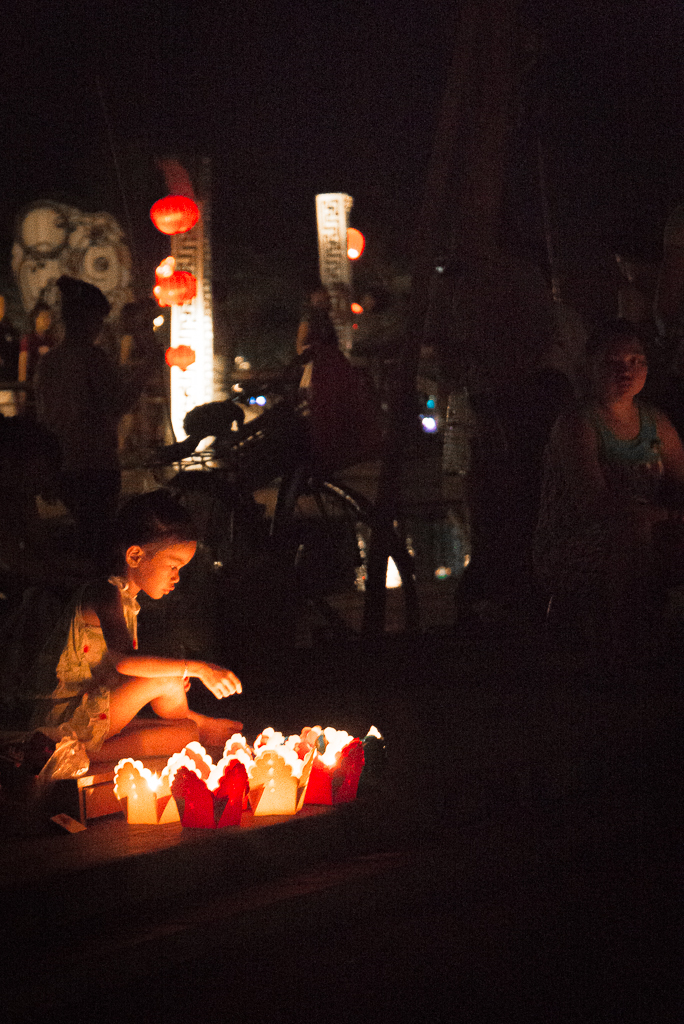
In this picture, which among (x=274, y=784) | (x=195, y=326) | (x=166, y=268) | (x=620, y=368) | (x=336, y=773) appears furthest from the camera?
(x=195, y=326)

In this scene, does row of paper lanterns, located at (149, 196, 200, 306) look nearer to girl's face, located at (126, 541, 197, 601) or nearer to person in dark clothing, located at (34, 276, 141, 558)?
person in dark clothing, located at (34, 276, 141, 558)

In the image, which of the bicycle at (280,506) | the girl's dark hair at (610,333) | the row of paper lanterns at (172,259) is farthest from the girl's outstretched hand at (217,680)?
the row of paper lanterns at (172,259)

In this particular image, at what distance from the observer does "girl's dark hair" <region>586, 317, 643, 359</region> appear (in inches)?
211

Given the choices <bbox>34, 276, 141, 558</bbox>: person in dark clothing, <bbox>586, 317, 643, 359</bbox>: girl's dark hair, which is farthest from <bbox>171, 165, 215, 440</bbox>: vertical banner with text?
<bbox>586, 317, 643, 359</bbox>: girl's dark hair

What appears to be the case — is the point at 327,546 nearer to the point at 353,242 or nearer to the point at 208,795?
the point at 208,795

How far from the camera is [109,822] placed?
357 centimetres

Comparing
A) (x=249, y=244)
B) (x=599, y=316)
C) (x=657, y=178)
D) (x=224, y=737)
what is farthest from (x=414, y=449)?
(x=249, y=244)

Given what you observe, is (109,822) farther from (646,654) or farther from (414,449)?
(414,449)

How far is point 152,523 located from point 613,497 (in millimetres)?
2443

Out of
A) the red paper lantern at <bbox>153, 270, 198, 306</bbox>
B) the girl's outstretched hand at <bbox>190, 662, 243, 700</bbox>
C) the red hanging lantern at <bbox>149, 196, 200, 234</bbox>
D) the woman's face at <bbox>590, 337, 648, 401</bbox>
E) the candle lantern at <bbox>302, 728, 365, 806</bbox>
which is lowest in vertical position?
the candle lantern at <bbox>302, 728, 365, 806</bbox>

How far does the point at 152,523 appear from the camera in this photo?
3.82 m

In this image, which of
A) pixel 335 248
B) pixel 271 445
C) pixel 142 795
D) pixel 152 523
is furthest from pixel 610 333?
pixel 335 248

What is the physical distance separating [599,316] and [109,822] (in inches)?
306

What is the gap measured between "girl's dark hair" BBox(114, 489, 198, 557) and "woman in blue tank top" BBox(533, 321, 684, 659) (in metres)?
2.24
